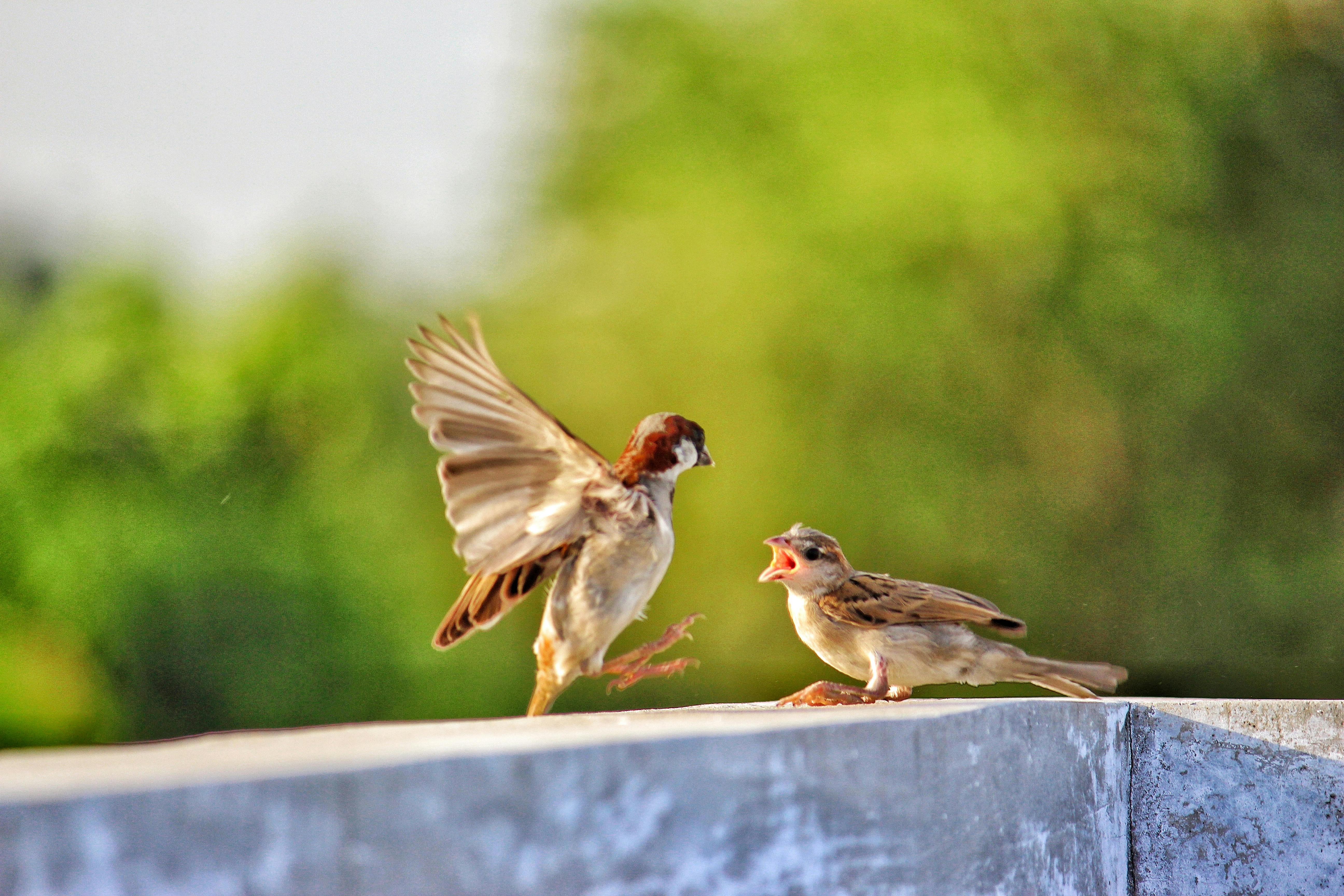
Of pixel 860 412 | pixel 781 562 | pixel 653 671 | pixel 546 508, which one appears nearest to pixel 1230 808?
pixel 781 562

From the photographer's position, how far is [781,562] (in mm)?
3121

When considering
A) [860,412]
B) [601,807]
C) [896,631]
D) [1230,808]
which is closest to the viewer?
[601,807]

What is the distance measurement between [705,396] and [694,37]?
2.82 m

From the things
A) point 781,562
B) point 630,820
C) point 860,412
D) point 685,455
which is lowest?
point 630,820

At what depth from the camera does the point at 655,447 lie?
2846mm

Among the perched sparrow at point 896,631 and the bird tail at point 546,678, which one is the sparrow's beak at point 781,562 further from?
the bird tail at point 546,678

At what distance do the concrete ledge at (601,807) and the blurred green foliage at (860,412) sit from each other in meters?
3.88

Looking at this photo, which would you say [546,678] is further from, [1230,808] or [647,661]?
[1230,808]

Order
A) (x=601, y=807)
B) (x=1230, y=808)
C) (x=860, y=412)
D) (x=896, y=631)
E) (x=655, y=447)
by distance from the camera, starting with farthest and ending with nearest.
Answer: (x=860, y=412), (x=1230, y=808), (x=896, y=631), (x=655, y=447), (x=601, y=807)

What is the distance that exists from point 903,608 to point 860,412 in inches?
157

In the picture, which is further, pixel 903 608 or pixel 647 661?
pixel 903 608

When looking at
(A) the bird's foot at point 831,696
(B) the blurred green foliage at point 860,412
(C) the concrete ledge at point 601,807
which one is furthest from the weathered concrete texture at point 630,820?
(B) the blurred green foliage at point 860,412

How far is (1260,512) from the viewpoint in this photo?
6.77 meters

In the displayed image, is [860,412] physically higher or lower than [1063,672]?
higher
